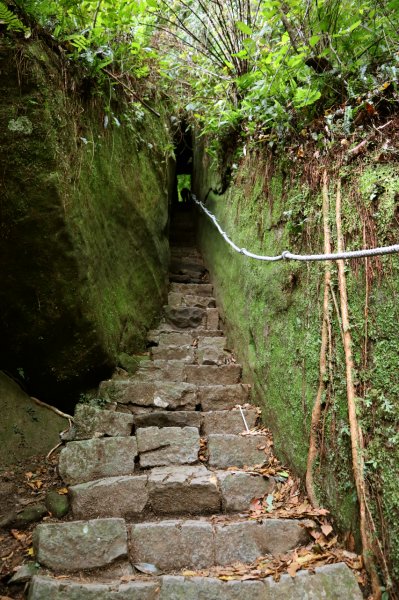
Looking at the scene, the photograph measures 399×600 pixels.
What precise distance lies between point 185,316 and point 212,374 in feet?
3.76

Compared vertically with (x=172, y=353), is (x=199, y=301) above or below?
above

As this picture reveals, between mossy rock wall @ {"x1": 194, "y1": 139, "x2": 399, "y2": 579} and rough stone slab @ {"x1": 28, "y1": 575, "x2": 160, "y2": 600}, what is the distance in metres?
0.99

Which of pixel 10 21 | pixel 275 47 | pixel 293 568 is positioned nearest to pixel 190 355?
pixel 293 568

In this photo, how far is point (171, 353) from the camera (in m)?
3.95

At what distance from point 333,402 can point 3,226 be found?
240cm

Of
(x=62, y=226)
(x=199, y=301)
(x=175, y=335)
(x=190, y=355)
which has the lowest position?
(x=190, y=355)

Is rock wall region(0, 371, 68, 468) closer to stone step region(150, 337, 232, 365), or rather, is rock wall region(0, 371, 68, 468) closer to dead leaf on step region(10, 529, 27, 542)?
dead leaf on step region(10, 529, 27, 542)

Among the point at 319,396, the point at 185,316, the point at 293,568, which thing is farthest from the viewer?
the point at 185,316

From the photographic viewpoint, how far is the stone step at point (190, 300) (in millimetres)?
4984

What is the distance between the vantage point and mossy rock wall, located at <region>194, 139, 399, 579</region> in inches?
67.4

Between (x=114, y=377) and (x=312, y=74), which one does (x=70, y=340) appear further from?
(x=312, y=74)

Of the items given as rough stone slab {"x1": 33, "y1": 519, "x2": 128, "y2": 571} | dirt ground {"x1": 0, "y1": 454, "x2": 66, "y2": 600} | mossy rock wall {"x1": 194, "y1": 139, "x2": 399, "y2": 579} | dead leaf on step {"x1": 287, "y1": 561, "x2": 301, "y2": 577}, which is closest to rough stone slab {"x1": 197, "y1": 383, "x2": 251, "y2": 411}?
mossy rock wall {"x1": 194, "y1": 139, "x2": 399, "y2": 579}

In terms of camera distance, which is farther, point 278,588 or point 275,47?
point 275,47

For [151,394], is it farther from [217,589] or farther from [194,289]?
[194,289]
